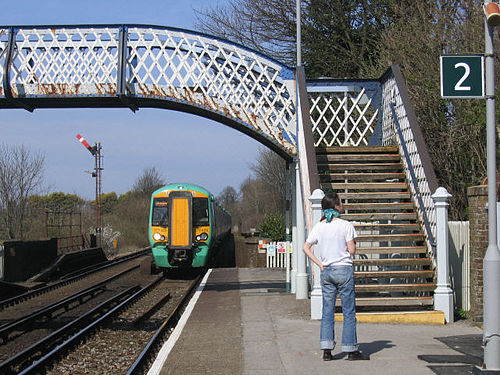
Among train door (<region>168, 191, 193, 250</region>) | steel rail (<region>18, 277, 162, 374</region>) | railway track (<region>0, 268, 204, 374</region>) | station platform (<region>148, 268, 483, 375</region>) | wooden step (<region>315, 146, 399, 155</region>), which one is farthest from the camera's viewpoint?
train door (<region>168, 191, 193, 250</region>)

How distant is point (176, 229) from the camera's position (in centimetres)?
1945

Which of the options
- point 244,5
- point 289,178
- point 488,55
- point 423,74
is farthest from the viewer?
point 244,5

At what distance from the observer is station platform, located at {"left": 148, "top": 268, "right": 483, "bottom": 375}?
6.24 m

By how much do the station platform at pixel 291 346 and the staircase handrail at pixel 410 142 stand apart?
189cm

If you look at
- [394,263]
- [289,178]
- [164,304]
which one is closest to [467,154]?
[289,178]

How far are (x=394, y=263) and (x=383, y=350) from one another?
8.88 feet

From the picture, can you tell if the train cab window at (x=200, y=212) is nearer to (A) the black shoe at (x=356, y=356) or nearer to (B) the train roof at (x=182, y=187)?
(B) the train roof at (x=182, y=187)

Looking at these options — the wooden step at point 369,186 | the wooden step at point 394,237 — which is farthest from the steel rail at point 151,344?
the wooden step at point 369,186

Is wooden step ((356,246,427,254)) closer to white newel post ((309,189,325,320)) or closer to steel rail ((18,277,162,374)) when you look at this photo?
white newel post ((309,189,325,320))

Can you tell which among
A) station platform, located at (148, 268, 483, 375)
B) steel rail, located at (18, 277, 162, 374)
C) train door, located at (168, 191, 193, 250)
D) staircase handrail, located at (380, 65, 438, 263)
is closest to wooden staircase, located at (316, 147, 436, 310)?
staircase handrail, located at (380, 65, 438, 263)

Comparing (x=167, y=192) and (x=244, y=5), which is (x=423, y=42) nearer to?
(x=167, y=192)

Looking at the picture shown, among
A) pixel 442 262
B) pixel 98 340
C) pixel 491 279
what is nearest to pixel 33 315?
pixel 98 340

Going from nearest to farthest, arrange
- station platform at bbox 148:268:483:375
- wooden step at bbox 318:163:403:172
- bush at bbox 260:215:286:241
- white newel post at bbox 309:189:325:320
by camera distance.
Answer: station platform at bbox 148:268:483:375
white newel post at bbox 309:189:325:320
wooden step at bbox 318:163:403:172
bush at bbox 260:215:286:241

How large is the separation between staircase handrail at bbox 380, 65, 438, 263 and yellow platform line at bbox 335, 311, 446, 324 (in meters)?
1.01
